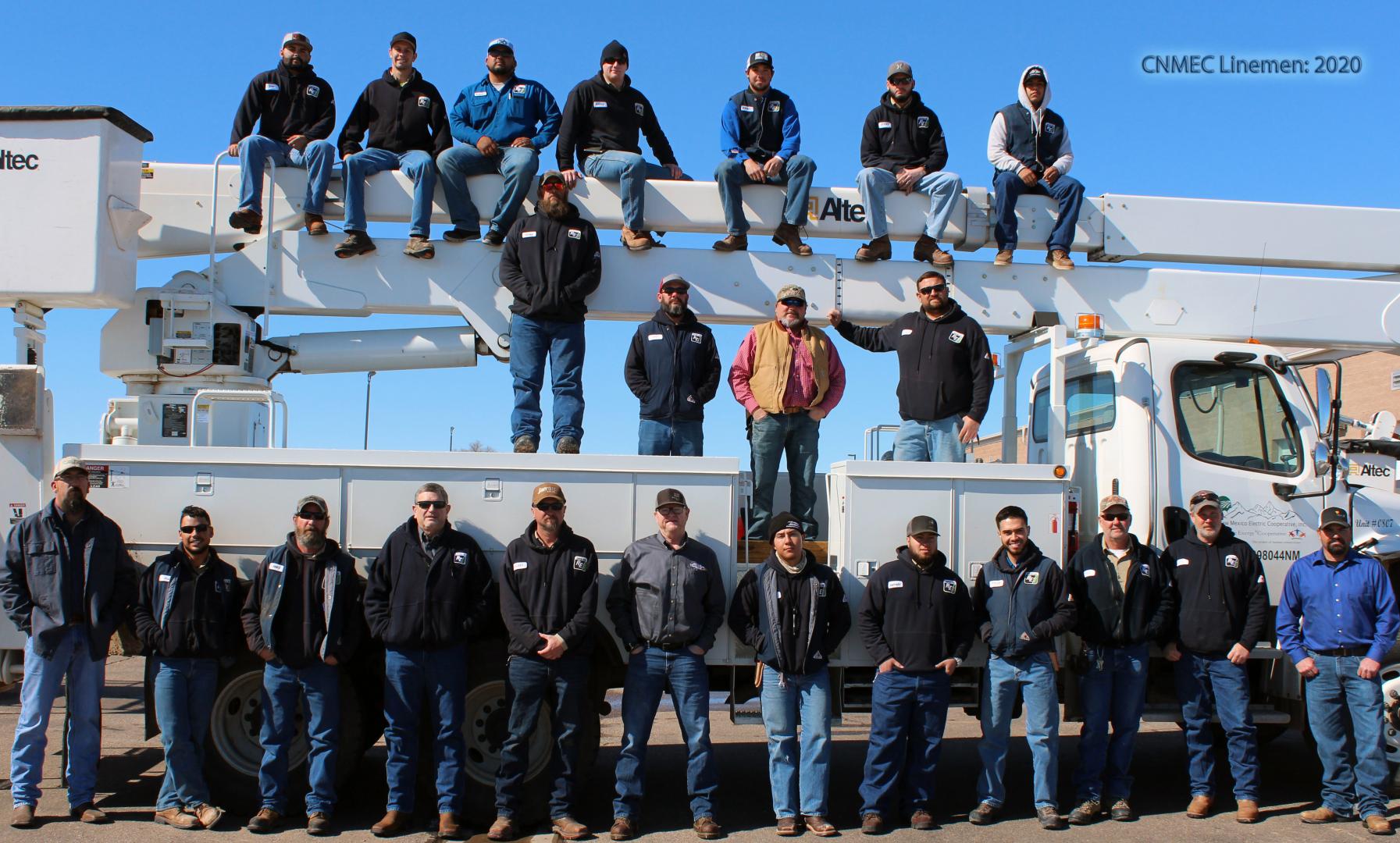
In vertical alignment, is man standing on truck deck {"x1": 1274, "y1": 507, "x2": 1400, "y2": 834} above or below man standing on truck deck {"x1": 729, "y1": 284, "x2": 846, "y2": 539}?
below

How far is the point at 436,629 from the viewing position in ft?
20.7

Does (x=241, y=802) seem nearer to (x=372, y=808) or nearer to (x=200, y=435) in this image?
(x=372, y=808)

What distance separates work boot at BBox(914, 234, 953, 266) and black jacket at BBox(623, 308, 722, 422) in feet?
5.90

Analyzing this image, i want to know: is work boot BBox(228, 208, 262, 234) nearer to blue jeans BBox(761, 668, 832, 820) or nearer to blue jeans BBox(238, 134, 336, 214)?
blue jeans BBox(238, 134, 336, 214)

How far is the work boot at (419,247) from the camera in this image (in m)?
7.71

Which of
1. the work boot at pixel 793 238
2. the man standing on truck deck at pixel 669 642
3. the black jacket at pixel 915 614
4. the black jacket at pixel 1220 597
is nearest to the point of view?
the man standing on truck deck at pixel 669 642

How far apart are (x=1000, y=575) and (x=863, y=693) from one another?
3.60 ft

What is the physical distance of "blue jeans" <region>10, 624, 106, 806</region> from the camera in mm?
6359

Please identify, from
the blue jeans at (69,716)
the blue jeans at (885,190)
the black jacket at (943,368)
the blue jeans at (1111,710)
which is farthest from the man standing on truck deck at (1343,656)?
the blue jeans at (69,716)

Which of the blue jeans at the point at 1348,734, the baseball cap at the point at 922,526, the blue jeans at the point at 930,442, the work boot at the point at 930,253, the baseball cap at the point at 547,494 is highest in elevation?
the work boot at the point at 930,253

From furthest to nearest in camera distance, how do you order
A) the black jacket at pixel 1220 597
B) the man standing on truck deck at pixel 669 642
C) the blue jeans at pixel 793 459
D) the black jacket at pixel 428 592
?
the blue jeans at pixel 793 459 < the black jacket at pixel 1220 597 < the man standing on truck deck at pixel 669 642 < the black jacket at pixel 428 592

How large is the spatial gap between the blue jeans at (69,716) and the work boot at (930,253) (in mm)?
5850

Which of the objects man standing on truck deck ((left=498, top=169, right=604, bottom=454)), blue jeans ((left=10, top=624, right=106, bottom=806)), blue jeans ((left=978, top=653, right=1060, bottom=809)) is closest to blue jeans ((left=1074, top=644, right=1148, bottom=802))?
blue jeans ((left=978, top=653, right=1060, bottom=809))

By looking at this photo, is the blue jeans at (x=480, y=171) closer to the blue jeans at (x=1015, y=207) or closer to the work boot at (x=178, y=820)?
the blue jeans at (x=1015, y=207)
